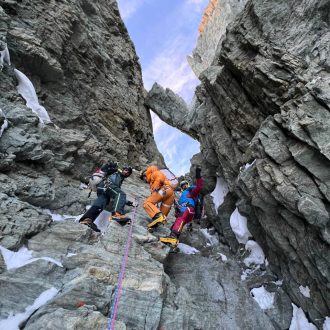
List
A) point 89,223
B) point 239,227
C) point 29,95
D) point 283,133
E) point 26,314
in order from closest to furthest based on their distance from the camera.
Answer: point 26,314
point 283,133
point 89,223
point 239,227
point 29,95

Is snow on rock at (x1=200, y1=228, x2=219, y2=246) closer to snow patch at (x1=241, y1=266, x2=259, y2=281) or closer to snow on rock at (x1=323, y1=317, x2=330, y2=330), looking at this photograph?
snow patch at (x1=241, y1=266, x2=259, y2=281)

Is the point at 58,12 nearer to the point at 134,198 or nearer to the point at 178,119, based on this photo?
the point at 134,198

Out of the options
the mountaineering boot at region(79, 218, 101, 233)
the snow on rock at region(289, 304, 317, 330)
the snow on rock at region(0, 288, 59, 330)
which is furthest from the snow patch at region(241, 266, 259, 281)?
the snow on rock at region(0, 288, 59, 330)

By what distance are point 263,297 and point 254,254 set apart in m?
2.30

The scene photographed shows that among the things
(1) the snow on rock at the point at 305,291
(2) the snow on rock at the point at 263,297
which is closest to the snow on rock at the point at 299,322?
(1) the snow on rock at the point at 305,291

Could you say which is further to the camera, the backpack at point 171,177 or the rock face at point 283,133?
the backpack at point 171,177

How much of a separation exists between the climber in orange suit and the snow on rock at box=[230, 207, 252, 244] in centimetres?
356

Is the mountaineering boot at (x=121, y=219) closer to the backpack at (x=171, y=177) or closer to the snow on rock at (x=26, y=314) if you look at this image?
the backpack at (x=171, y=177)

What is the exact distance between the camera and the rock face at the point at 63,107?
10461mm

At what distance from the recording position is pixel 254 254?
12.6m

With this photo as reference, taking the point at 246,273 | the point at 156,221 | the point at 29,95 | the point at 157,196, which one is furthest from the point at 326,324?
the point at 29,95

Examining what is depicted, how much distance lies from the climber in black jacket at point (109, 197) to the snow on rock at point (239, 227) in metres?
5.54

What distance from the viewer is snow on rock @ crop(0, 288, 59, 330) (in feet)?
19.5

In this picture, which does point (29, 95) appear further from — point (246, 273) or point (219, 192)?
point (246, 273)
